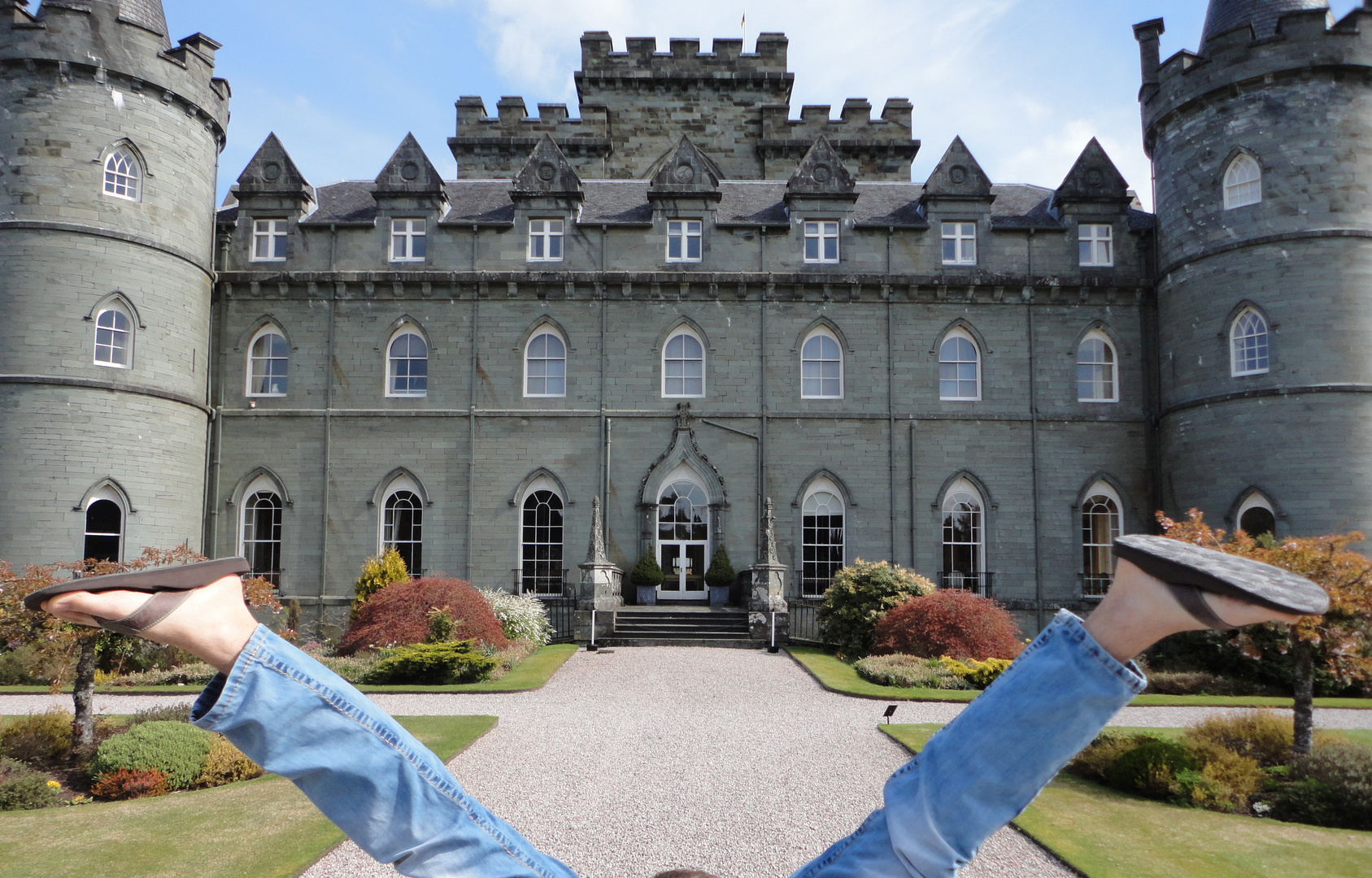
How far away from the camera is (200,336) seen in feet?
77.3

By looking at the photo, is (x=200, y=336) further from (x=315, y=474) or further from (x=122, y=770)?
(x=122, y=770)

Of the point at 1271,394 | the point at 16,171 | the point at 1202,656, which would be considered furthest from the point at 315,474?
the point at 1271,394

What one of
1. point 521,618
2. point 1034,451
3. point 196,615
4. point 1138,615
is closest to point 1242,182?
point 1034,451

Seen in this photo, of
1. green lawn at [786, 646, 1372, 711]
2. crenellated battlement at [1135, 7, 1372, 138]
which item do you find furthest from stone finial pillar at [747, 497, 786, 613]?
crenellated battlement at [1135, 7, 1372, 138]

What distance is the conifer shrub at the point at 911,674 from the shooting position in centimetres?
1573

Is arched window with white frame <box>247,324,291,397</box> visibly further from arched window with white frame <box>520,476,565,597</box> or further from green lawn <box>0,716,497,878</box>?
green lawn <box>0,716,497,878</box>

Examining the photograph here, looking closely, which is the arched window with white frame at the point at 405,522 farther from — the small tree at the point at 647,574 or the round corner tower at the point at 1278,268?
the round corner tower at the point at 1278,268

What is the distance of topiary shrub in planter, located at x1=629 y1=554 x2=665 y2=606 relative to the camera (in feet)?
75.4

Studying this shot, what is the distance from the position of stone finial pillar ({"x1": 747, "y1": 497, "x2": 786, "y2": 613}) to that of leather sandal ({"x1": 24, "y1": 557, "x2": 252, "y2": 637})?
1924 cm

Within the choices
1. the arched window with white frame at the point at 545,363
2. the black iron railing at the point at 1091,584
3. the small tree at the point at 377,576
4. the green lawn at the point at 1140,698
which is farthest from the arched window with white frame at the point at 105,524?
the black iron railing at the point at 1091,584

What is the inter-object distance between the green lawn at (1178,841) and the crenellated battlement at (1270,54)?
18277 millimetres

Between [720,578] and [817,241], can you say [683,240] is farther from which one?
[720,578]

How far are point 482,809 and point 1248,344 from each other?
2337 cm

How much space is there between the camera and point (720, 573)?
23.0 metres
